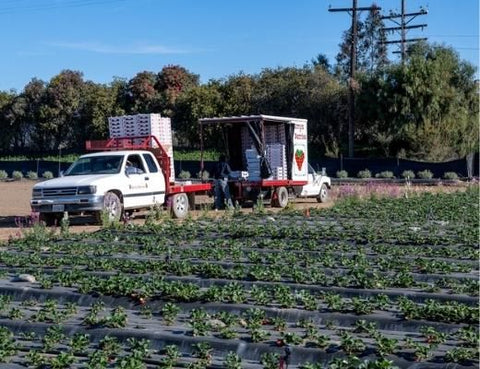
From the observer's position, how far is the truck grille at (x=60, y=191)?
18.8 m

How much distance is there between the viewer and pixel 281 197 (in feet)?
81.9

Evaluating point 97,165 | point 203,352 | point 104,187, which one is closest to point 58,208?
point 104,187

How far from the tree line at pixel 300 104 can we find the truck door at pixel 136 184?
83.2 ft

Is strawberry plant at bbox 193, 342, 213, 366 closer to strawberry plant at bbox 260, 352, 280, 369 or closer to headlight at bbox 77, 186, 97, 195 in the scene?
strawberry plant at bbox 260, 352, 280, 369

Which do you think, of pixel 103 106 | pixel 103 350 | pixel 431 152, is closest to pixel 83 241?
pixel 103 350

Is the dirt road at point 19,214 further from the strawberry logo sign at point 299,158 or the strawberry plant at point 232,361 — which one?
the strawberry plant at point 232,361

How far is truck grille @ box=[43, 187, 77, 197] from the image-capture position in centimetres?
1884

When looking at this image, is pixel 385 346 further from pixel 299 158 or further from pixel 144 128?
pixel 299 158

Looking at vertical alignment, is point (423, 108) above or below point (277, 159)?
above

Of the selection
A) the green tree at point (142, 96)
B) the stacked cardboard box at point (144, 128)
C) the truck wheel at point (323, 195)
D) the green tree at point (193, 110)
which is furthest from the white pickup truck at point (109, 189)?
the green tree at point (142, 96)

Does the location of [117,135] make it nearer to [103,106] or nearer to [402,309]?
[402,309]

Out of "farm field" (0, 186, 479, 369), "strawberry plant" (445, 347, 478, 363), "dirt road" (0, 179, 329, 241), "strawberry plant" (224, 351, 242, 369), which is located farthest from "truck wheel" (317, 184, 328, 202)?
"strawberry plant" (224, 351, 242, 369)

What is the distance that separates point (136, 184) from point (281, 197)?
244 inches

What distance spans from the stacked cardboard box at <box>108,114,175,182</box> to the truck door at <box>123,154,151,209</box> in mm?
1149
